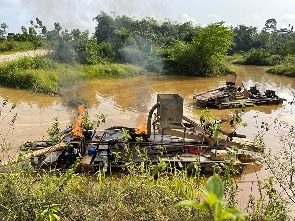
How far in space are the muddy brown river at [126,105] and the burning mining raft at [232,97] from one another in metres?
0.42

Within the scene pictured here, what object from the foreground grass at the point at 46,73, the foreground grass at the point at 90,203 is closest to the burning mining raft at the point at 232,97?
the foreground grass at the point at 46,73

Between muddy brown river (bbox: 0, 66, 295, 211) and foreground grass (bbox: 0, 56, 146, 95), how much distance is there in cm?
83

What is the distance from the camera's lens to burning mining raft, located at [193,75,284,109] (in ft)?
57.8

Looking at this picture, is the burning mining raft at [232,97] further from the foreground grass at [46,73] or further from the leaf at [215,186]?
the leaf at [215,186]

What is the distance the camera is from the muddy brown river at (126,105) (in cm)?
1225

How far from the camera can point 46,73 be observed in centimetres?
2248

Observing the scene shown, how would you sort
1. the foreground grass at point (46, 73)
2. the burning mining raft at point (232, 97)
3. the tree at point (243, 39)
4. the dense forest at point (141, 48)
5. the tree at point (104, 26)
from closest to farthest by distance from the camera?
1. the burning mining raft at point (232, 97)
2. the foreground grass at point (46, 73)
3. the dense forest at point (141, 48)
4. the tree at point (104, 26)
5. the tree at point (243, 39)

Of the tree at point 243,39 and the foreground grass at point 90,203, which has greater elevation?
the tree at point 243,39

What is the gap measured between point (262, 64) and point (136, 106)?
101 ft

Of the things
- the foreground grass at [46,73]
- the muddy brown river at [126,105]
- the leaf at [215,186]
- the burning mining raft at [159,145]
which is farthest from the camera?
the foreground grass at [46,73]

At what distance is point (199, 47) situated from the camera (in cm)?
3136

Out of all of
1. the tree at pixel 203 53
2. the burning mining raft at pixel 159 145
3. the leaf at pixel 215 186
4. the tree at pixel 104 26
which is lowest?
the burning mining raft at pixel 159 145

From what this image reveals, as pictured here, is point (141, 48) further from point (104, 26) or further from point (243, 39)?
point (243, 39)

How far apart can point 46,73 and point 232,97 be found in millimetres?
12994
